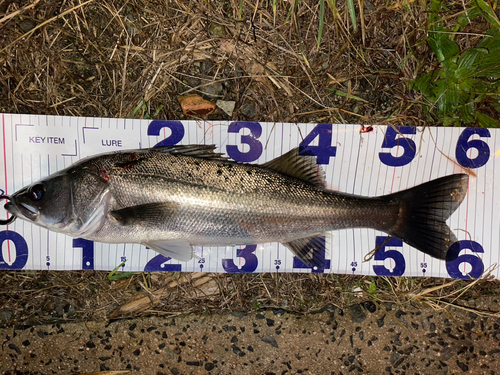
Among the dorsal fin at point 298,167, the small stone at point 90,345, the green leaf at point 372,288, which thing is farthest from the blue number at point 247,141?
the small stone at point 90,345

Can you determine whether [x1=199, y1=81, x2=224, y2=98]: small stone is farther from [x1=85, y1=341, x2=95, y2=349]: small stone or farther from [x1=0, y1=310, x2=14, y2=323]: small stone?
[x1=0, y1=310, x2=14, y2=323]: small stone

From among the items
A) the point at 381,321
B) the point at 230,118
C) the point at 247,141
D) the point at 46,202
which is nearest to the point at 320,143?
the point at 247,141

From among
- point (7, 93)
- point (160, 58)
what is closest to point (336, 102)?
point (160, 58)

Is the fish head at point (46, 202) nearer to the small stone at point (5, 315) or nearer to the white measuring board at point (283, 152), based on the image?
the white measuring board at point (283, 152)

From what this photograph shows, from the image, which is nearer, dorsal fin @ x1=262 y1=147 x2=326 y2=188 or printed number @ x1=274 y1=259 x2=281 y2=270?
dorsal fin @ x1=262 y1=147 x2=326 y2=188

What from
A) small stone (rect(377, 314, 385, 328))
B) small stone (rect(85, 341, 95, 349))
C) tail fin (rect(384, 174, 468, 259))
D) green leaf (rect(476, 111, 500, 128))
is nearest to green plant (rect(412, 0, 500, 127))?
green leaf (rect(476, 111, 500, 128))

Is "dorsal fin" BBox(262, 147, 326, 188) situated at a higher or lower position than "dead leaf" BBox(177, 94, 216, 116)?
lower
